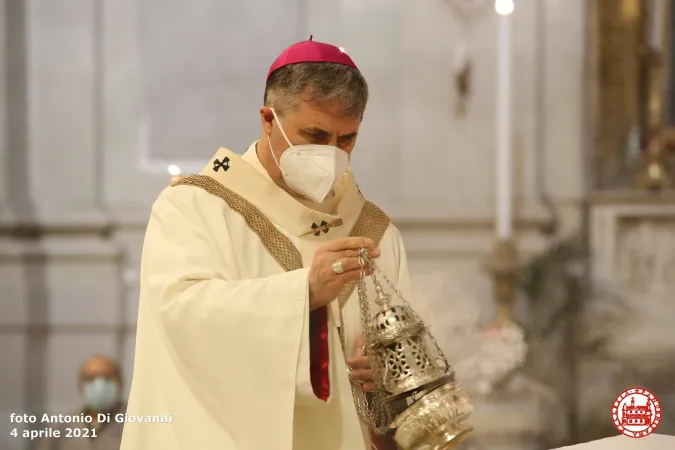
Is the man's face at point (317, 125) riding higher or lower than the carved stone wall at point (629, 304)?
higher

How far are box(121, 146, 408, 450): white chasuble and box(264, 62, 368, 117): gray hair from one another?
239 mm

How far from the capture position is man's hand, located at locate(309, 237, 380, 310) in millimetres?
1938

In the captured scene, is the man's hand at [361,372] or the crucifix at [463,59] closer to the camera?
the man's hand at [361,372]

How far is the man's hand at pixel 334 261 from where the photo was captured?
1938 millimetres

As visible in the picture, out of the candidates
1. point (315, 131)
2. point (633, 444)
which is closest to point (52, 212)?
point (315, 131)

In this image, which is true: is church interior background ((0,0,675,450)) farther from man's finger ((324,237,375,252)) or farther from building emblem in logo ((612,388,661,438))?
man's finger ((324,237,375,252))

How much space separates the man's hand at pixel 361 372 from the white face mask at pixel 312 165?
436mm

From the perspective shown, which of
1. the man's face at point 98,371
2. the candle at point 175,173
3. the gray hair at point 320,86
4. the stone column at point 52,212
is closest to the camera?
the gray hair at point 320,86

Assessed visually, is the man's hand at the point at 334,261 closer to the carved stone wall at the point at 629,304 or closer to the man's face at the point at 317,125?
the man's face at the point at 317,125

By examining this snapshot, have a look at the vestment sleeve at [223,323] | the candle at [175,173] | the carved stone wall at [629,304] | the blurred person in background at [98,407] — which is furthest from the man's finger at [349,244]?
the carved stone wall at [629,304]

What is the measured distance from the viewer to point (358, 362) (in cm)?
222

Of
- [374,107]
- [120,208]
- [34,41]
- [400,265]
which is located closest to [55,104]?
[34,41]

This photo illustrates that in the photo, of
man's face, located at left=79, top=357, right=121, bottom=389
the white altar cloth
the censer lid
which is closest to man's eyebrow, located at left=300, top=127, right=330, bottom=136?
the censer lid

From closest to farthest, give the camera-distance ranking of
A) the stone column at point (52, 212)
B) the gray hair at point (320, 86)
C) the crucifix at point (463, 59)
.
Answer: the gray hair at point (320, 86), the stone column at point (52, 212), the crucifix at point (463, 59)
